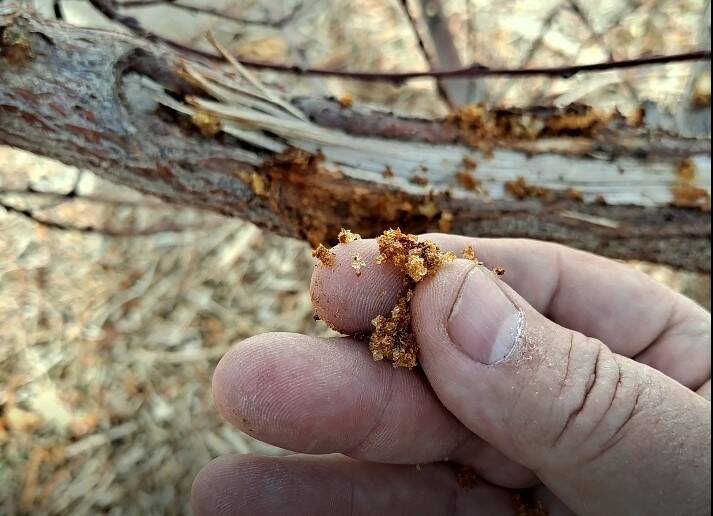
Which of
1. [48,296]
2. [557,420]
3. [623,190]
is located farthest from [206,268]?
[557,420]

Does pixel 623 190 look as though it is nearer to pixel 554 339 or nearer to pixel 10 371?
pixel 554 339

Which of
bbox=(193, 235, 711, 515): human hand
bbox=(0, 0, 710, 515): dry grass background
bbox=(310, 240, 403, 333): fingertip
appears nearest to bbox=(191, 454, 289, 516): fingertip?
bbox=(193, 235, 711, 515): human hand

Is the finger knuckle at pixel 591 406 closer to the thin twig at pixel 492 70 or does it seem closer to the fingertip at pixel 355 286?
the fingertip at pixel 355 286

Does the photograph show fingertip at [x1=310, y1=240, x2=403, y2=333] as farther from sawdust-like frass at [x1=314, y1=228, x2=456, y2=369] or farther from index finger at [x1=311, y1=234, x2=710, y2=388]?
index finger at [x1=311, y1=234, x2=710, y2=388]

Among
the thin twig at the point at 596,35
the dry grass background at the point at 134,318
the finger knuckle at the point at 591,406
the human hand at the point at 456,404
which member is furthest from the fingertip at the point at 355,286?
the dry grass background at the point at 134,318

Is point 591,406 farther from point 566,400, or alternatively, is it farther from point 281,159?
point 281,159

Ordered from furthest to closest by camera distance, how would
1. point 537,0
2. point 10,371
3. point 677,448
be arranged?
point 537,0
point 10,371
point 677,448
